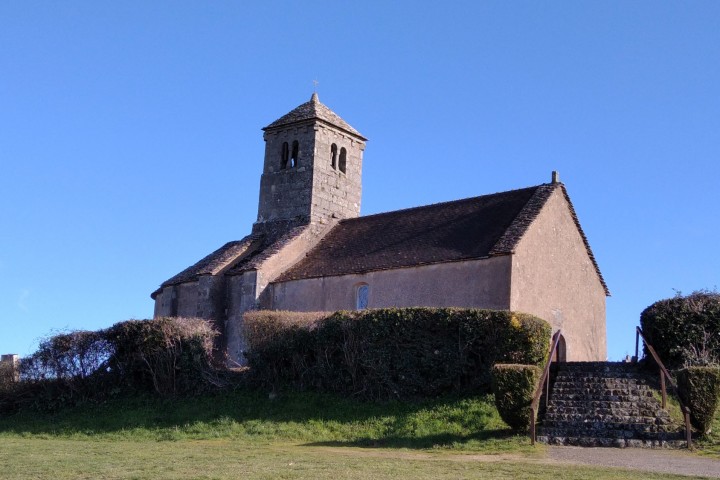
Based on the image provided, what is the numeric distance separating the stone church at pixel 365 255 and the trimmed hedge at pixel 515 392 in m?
8.46

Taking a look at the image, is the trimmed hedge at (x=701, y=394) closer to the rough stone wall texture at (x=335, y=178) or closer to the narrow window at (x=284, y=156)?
the rough stone wall texture at (x=335, y=178)

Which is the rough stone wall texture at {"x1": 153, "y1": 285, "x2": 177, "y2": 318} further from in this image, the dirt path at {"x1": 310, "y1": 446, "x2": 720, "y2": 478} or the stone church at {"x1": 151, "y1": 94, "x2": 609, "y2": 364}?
the dirt path at {"x1": 310, "y1": 446, "x2": 720, "y2": 478}

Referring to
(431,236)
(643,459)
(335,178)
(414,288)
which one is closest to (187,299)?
(335,178)

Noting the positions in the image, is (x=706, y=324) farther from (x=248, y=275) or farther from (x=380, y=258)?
(x=248, y=275)

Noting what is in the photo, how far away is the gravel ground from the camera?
15.8m

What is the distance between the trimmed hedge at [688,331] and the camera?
2317cm

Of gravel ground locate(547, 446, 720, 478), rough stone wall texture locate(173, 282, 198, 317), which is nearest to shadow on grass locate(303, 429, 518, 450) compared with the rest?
gravel ground locate(547, 446, 720, 478)

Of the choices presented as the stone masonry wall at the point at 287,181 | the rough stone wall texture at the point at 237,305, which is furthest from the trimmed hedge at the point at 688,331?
the stone masonry wall at the point at 287,181

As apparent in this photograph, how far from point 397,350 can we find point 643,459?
8424 millimetres

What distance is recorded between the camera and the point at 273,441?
21.1m

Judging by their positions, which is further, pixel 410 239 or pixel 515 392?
pixel 410 239

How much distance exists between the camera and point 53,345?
2855 centimetres

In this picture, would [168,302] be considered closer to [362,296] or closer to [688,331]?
[362,296]

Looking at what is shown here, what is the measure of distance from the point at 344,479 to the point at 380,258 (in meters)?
18.6
